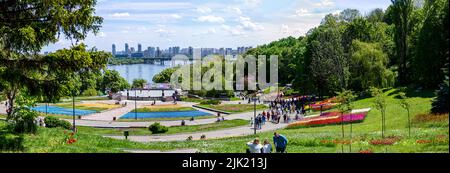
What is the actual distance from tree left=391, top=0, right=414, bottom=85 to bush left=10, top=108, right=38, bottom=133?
48741mm

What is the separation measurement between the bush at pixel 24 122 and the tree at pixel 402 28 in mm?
48741

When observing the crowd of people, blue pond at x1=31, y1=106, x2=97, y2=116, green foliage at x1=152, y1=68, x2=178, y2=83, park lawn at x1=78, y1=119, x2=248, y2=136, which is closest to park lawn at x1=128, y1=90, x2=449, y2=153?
the crowd of people

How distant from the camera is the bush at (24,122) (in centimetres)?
2406

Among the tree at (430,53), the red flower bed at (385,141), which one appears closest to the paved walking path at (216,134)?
the tree at (430,53)

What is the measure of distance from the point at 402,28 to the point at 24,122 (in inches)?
2002

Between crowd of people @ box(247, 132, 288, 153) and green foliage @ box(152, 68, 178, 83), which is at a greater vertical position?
green foliage @ box(152, 68, 178, 83)

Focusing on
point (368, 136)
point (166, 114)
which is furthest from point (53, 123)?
point (368, 136)

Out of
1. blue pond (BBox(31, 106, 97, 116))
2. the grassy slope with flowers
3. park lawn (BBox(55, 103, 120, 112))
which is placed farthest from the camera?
park lawn (BBox(55, 103, 120, 112))

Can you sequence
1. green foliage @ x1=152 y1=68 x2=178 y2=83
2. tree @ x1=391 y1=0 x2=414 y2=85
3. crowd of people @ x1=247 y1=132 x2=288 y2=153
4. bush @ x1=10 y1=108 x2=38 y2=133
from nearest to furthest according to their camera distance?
crowd of people @ x1=247 y1=132 x2=288 y2=153 < bush @ x1=10 y1=108 x2=38 y2=133 < tree @ x1=391 y1=0 x2=414 y2=85 < green foliage @ x1=152 y1=68 x2=178 y2=83

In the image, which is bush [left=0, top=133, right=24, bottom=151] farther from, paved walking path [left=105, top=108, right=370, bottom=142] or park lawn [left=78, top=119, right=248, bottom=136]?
park lawn [left=78, top=119, right=248, bottom=136]

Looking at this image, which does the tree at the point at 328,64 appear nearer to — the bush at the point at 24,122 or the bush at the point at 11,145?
the bush at the point at 24,122

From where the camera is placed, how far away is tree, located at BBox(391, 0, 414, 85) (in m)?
61.0

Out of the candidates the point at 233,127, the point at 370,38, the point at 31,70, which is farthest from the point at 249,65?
the point at 31,70
